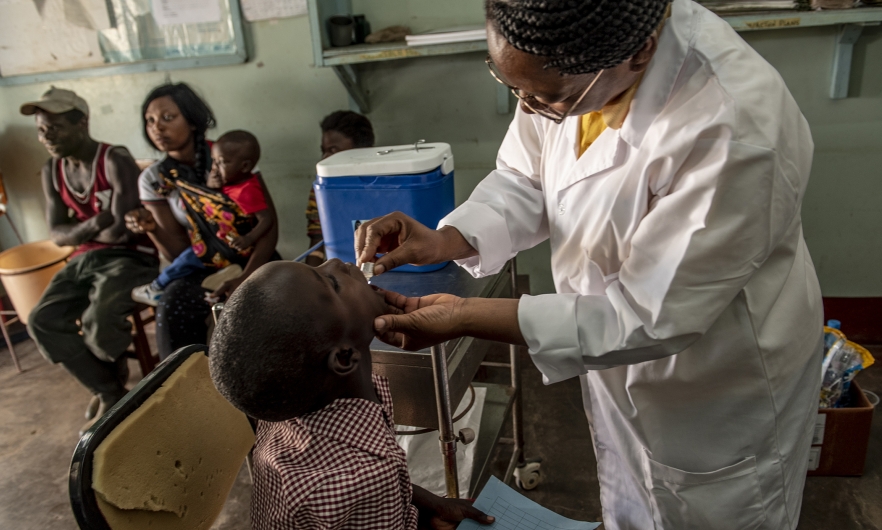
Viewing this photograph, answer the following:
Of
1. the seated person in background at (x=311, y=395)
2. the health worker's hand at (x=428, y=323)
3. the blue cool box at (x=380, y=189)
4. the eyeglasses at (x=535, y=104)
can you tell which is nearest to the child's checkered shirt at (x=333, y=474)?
the seated person in background at (x=311, y=395)

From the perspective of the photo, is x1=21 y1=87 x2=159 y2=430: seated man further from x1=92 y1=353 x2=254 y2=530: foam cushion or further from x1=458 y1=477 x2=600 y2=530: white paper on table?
x1=458 y1=477 x2=600 y2=530: white paper on table

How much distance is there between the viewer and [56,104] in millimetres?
2752

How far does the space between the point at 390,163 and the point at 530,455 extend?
136cm

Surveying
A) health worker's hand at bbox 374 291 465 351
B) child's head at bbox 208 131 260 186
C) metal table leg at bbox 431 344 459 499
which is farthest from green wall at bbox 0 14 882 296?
health worker's hand at bbox 374 291 465 351

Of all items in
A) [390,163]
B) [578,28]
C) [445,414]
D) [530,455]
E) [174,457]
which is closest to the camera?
[578,28]

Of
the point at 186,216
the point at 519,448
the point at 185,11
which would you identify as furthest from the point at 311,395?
the point at 185,11

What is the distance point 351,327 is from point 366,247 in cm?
23

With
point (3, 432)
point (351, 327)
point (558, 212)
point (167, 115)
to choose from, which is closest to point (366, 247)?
point (351, 327)

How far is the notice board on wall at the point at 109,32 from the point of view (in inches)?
114

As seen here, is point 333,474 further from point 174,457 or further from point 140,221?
point 140,221

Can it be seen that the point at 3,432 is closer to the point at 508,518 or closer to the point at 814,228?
the point at 508,518

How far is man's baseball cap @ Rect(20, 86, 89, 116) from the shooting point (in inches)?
106

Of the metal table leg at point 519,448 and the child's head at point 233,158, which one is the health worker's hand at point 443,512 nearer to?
the metal table leg at point 519,448

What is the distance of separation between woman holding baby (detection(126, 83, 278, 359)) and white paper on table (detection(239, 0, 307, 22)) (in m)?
0.50
